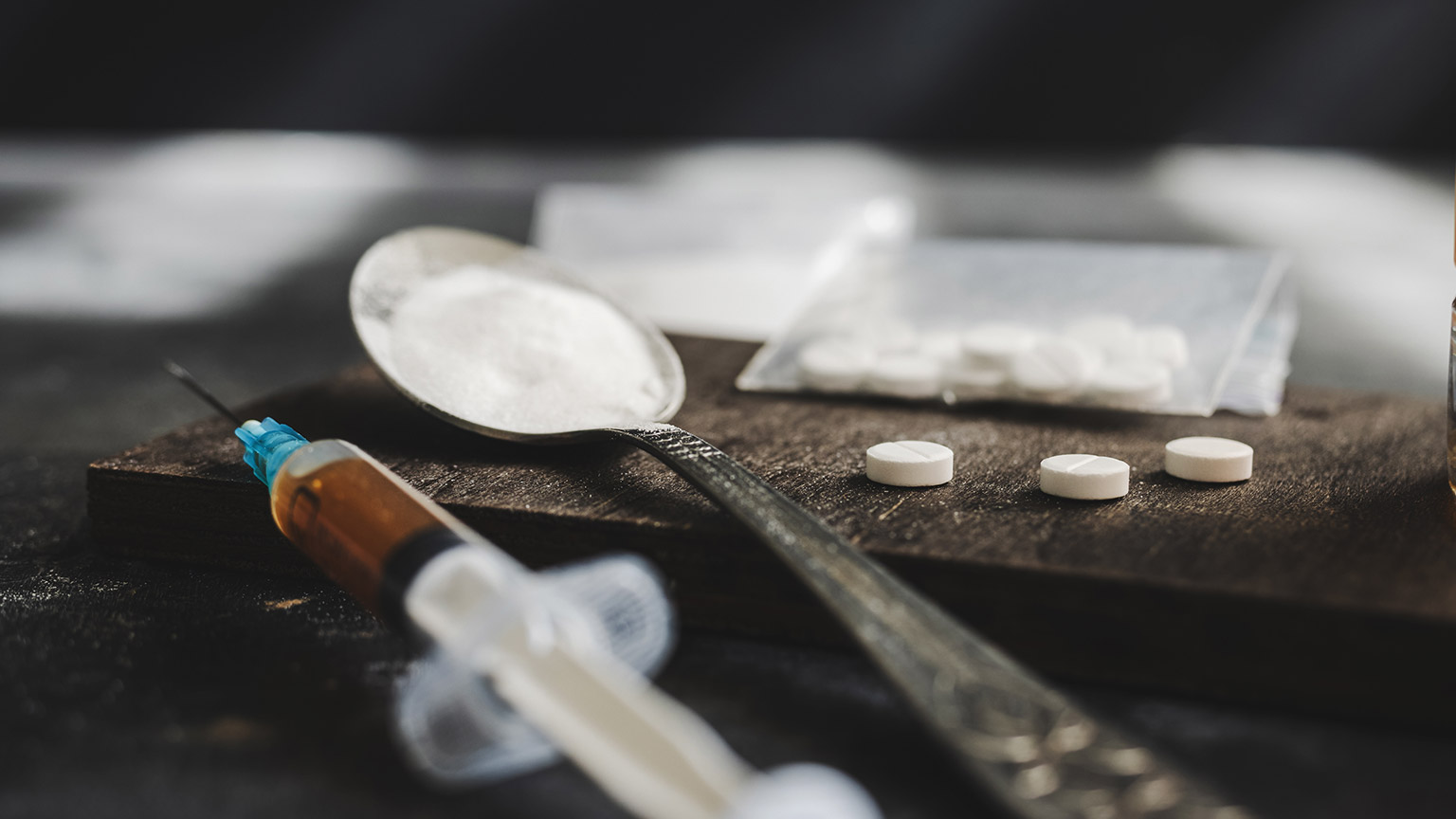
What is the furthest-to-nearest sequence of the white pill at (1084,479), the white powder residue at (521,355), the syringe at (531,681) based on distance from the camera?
the white powder residue at (521,355) < the white pill at (1084,479) < the syringe at (531,681)

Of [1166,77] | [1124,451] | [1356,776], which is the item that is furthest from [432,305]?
[1166,77]

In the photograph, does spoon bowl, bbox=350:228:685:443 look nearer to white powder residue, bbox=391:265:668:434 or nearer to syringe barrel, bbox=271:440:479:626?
white powder residue, bbox=391:265:668:434

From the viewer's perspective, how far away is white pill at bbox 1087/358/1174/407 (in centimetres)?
67

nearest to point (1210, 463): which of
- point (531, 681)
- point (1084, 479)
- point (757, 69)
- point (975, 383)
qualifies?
point (1084, 479)

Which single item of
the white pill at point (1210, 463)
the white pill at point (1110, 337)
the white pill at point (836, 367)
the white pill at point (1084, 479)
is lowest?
the white pill at point (1084, 479)

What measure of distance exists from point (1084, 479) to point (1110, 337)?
0.27 metres

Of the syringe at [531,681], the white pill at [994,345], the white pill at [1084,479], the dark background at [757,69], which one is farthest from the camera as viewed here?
the dark background at [757,69]

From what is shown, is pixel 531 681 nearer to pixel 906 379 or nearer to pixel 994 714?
pixel 994 714

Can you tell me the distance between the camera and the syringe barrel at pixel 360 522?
39cm

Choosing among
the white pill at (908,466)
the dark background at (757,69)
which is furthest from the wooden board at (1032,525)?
the dark background at (757,69)

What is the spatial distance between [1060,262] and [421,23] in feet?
7.95

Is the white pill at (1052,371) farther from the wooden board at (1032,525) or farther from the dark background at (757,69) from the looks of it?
the dark background at (757,69)

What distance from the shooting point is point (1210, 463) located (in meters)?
0.53

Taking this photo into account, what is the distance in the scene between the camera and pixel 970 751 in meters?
0.31
